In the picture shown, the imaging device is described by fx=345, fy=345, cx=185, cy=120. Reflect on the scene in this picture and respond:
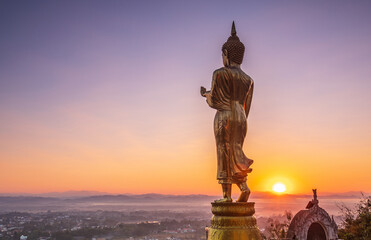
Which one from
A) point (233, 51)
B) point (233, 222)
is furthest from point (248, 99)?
point (233, 222)

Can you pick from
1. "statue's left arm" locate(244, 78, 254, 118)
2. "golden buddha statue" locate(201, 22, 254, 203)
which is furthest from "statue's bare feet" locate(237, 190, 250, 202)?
"statue's left arm" locate(244, 78, 254, 118)

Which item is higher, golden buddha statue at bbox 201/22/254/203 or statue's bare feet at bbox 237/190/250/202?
golden buddha statue at bbox 201/22/254/203

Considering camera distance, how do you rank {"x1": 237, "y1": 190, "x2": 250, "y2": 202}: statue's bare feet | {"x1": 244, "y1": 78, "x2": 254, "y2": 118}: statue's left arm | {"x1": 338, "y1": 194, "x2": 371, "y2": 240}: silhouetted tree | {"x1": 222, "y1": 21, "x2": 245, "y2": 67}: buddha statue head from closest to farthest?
1. {"x1": 237, "y1": 190, "x2": 250, "y2": 202}: statue's bare feet
2. {"x1": 222, "y1": 21, "x2": 245, "y2": 67}: buddha statue head
3. {"x1": 244, "y1": 78, "x2": 254, "y2": 118}: statue's left arm
4. {"x1": 338, "y1": 194, "x2": 371, "y2": 240}: silhouetted tree

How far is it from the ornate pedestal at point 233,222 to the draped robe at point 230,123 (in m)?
0.59

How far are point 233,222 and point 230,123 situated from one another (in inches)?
78.9

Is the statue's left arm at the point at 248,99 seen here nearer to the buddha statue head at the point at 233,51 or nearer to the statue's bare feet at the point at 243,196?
the buddha statue head at the point at 233,51

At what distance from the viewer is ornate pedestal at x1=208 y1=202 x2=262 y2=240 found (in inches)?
256

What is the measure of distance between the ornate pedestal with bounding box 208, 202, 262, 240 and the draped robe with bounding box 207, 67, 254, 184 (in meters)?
0.59

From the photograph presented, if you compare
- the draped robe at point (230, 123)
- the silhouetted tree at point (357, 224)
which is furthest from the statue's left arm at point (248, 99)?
the silhouetted tree at point (357, 224)

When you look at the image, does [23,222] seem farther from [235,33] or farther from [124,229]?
[235,33]

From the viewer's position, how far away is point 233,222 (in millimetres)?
6590

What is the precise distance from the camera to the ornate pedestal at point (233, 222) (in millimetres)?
6504

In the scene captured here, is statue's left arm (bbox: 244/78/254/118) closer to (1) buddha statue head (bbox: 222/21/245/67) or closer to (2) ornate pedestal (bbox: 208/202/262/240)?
(1) buddha statue head (bbox: 222/21/245/67)

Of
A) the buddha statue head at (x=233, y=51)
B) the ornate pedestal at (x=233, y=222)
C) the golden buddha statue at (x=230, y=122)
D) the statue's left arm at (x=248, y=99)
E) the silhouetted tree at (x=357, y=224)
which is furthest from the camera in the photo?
the silhouetted tree at (x=357, y=224)
